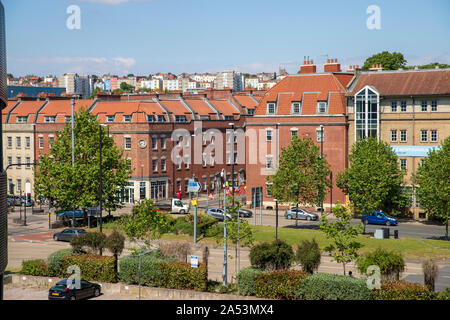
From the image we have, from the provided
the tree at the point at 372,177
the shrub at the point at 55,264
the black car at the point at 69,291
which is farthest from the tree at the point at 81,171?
the black car at the point at 69,291

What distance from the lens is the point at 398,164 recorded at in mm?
63344

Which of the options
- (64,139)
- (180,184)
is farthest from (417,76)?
(64,139)

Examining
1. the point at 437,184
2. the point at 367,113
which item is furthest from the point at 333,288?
the point at 367,113

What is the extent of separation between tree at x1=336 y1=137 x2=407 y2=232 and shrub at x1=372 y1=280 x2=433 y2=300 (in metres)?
25.4

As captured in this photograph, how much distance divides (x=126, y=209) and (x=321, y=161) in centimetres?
2499

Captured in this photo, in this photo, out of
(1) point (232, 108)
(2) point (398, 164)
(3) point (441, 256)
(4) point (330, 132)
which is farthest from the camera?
(1) point (232, 108)

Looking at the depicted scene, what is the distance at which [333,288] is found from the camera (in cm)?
3123

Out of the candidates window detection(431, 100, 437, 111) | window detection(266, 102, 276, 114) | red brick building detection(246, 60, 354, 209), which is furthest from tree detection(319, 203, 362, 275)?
window detection(266, 102, 276, 114)

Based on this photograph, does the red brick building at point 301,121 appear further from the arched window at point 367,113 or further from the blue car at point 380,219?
the blue car at point 380,219

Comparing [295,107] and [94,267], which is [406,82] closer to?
[295,107]

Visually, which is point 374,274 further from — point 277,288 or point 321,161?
point 321,161

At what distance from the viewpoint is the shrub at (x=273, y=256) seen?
1366 inches

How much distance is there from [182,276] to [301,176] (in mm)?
25523

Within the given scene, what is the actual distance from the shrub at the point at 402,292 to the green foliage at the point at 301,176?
26942mm
